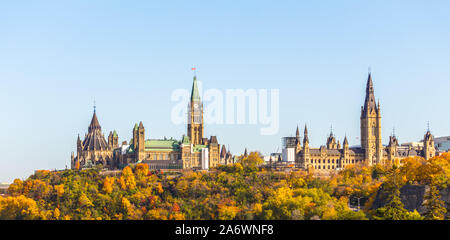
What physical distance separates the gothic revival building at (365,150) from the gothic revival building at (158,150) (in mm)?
20140

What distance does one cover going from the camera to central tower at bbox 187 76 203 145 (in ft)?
543

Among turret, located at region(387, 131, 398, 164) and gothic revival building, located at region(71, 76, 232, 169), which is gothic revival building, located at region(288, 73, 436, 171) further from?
gothic revival building, located at region(71, 76, 232, 169)

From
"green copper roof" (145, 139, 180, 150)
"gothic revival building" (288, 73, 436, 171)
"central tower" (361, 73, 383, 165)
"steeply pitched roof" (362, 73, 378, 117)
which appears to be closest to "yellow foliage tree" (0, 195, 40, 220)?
"green copper roof" (145, 139, 180, 150)

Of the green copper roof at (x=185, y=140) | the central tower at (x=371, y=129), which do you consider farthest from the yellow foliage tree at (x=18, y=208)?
the central tower at (x=371, y=129)

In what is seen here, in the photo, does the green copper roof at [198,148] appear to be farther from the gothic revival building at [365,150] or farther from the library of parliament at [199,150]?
the gothic revival building at [365,150]

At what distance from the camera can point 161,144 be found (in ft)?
529

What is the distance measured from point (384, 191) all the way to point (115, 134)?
85.0 m

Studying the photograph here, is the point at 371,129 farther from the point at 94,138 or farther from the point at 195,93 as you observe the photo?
the point at 94,138

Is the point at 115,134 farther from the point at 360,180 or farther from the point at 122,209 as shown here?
the point at 360,180

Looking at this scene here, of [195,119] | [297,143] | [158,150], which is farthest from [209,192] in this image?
[297,143]

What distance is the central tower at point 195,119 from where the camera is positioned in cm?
16538

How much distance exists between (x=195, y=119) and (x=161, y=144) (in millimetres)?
10975
